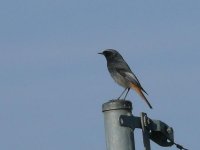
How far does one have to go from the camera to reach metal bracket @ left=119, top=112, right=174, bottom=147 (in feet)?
14.0

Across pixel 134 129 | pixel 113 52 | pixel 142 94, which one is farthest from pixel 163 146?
pixel 113 52

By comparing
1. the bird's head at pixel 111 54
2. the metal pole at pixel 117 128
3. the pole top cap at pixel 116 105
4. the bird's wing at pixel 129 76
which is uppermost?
the bird's head at pixel 111 54

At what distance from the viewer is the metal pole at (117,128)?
4121 mm

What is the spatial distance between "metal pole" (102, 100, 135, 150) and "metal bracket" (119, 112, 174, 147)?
0.05m

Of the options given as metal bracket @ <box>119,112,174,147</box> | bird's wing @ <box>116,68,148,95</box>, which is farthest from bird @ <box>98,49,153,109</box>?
metal bracket @ <box>119,112,174,147</box>

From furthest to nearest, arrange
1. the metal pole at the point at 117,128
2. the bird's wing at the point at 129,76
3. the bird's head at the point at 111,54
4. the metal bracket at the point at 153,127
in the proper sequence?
the bird's head at the point at 111,54
the bird's wing at the point at 129,76
the metal bracket at the point at 153,127
the metal pole at the point at 117,128

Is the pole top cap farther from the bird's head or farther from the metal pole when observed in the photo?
the bird's head

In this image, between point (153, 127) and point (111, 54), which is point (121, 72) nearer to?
point (111, 54)

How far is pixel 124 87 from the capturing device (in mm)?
13641

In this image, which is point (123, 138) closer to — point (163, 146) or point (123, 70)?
point (163, 146)

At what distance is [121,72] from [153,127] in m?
9.32

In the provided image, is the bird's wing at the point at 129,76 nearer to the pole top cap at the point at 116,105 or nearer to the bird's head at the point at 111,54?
the bird's head at the point at 111,54

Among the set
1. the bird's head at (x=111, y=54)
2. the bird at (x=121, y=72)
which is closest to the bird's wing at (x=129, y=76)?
the bird at (x=121, y=72)

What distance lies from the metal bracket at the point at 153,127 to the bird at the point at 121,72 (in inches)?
305
